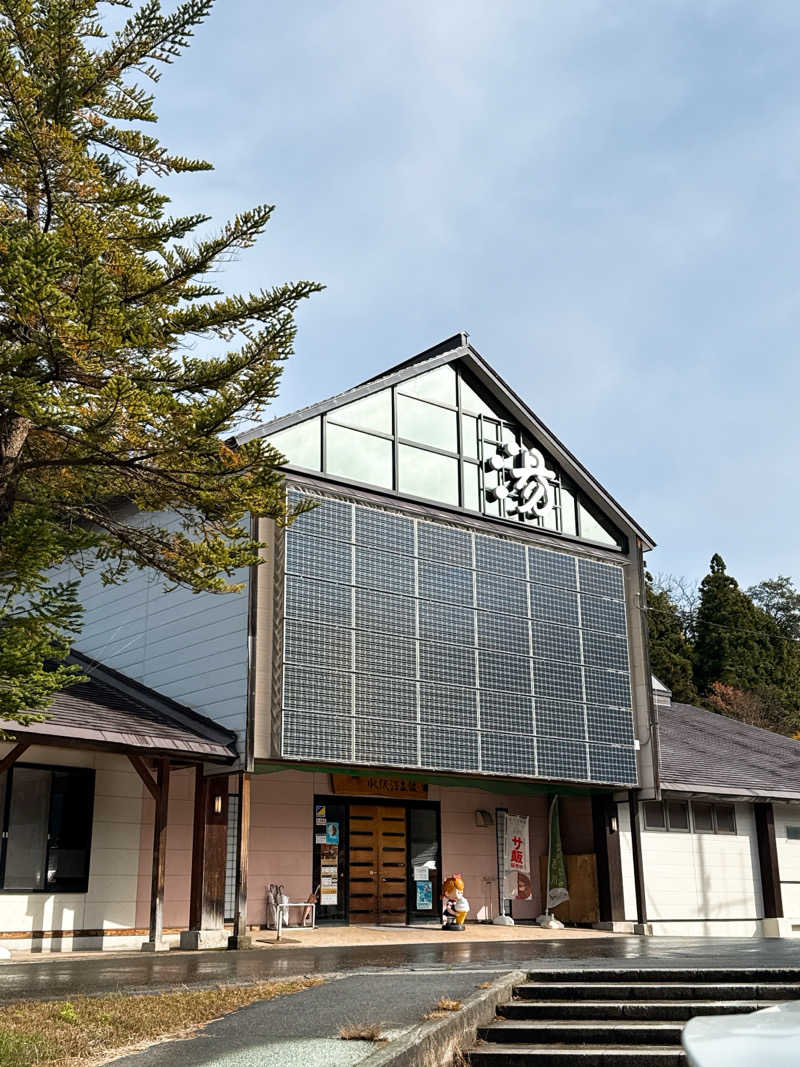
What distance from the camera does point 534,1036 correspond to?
8.21 meters

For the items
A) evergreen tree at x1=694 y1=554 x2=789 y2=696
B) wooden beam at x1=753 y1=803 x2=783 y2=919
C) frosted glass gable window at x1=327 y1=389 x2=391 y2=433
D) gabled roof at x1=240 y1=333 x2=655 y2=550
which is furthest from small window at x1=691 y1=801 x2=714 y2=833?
evergreen tree at x1=694 y1=554 x2=789 y2=696

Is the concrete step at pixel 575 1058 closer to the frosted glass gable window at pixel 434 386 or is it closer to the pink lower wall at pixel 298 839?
the pink lower wall at pixel 298 839

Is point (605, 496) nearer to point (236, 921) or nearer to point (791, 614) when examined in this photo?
point (236, 921)

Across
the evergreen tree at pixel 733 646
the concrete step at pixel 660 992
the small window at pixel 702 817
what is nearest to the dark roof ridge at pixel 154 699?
the concrete step at pixel 660 992

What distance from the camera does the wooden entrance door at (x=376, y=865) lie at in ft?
67.9

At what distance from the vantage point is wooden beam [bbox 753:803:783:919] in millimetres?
23781

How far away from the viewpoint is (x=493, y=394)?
2186cm

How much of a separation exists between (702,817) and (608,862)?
2.72 m

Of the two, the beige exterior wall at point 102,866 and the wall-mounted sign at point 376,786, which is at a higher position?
the wall-mounted sign at point 376,786

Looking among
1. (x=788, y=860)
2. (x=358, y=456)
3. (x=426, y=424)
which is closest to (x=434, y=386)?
(x=426, y=424)

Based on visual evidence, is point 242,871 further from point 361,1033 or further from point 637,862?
point 361,1033

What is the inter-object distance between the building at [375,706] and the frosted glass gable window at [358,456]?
0.15 ft

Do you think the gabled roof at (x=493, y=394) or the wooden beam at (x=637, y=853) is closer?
the gabled roof at (x=493, y=394)

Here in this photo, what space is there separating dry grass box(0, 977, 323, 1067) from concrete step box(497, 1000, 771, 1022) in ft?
6.50
